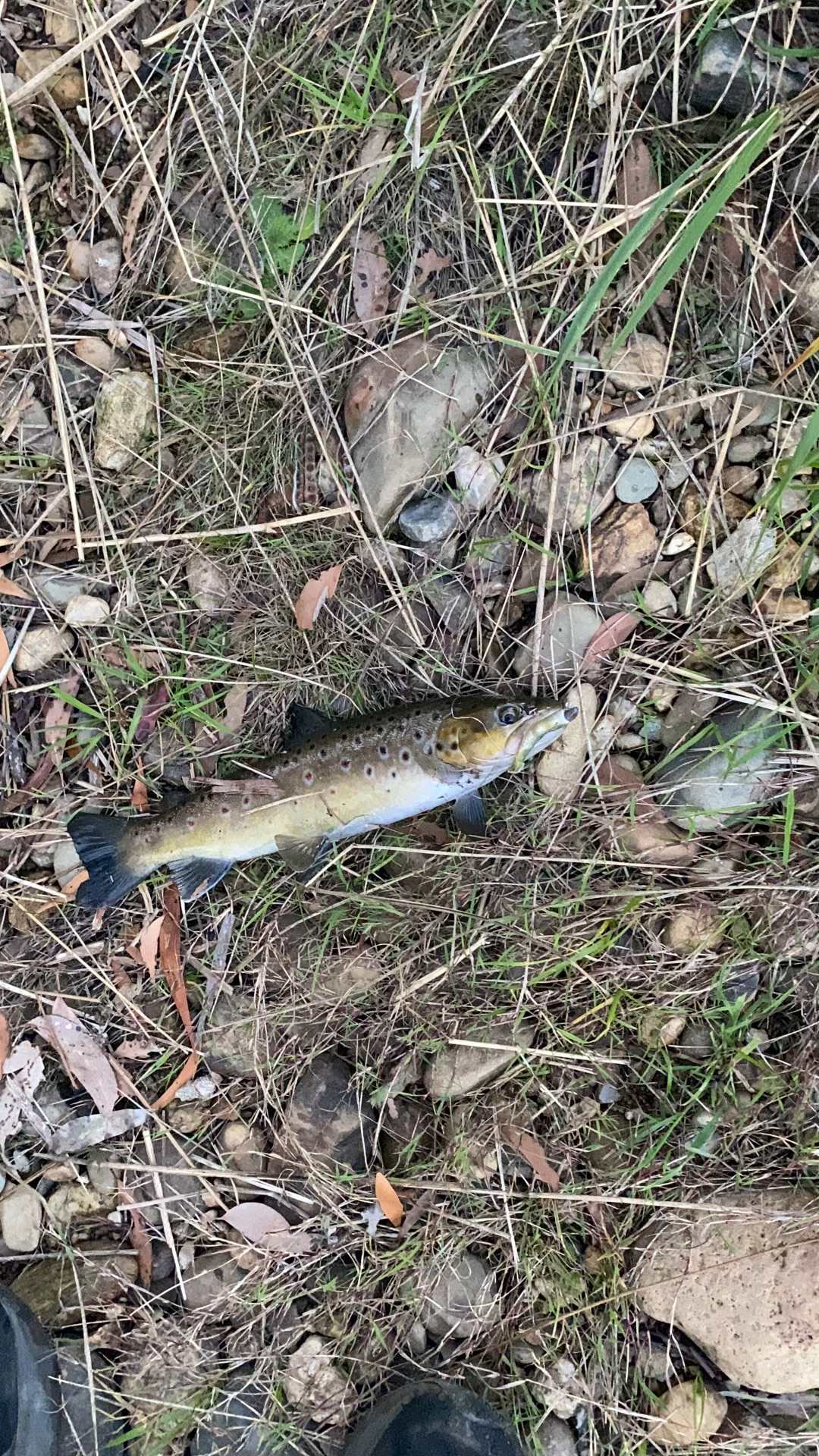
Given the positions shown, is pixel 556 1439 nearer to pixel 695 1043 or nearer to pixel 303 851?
pixel 695 1043

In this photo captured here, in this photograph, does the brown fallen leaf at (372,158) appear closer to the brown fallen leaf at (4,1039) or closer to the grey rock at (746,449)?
the grey rock at (746,449)

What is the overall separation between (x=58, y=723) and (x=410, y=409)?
165 centimetres

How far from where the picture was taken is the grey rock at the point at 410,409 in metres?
2.86

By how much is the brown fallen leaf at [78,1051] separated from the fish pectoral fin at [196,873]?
0.63 meters

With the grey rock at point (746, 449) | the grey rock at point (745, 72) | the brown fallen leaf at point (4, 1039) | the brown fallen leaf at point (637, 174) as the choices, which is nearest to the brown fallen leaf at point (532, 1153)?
the brown fallen leaf at point (4, 1039)

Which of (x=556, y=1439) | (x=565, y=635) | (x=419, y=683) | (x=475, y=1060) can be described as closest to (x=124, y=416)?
(x=419, y=683)

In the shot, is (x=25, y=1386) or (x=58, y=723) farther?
(x=58, y=723)

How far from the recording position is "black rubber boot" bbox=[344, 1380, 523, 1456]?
2.62 meters

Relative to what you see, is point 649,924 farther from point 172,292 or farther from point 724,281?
point 172,292

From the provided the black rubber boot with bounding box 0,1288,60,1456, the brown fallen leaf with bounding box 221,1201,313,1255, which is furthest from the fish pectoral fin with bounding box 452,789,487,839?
the black rubber boot with bounding box 0,1288,60,1456

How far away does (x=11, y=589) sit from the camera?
309 cm

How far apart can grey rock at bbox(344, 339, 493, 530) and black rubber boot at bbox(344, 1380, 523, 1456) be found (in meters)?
2.82

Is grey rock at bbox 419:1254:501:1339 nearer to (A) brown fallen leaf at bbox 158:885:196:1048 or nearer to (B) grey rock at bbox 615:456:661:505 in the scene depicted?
(A) brown fallen leaf at bbox 158:885:196:1048

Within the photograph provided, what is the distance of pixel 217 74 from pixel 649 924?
10.3 ft
